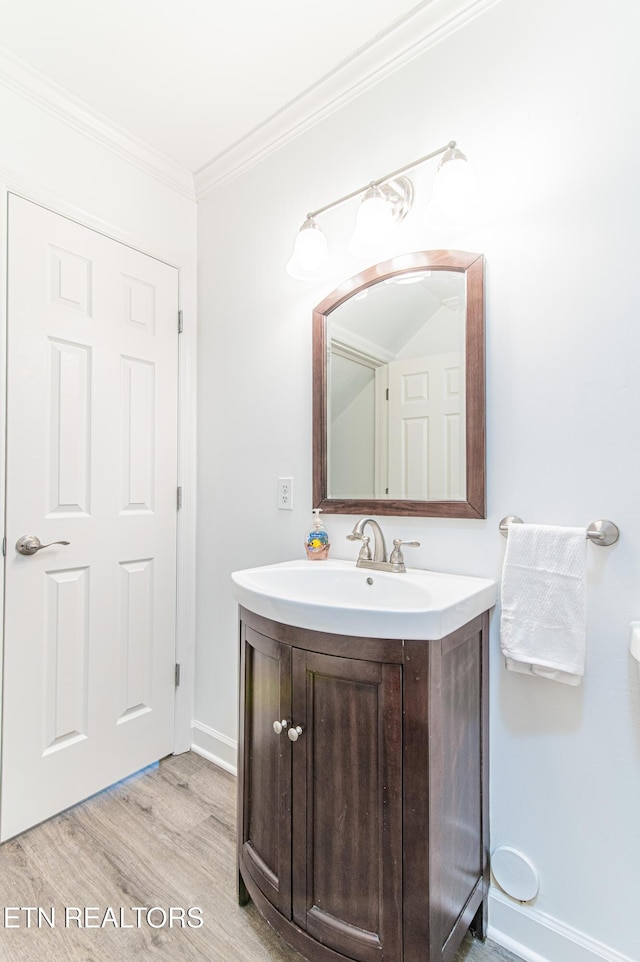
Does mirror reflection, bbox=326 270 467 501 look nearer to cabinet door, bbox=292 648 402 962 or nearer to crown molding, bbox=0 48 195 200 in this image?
cabinet door, bbox=292 648 402 962

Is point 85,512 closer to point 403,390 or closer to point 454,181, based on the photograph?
point 403,390

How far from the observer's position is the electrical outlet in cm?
171

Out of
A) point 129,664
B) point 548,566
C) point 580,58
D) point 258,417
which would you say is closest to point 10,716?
point 129,664

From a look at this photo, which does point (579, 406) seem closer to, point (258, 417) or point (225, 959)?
point (258, 417)

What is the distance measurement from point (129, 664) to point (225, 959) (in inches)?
39.5

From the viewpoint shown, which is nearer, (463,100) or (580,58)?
(580,58)

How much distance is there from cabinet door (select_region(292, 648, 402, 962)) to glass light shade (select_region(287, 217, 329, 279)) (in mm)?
1188

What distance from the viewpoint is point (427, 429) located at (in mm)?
1359

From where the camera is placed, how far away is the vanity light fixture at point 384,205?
1.17 meters

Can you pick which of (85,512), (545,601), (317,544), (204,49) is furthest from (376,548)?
(204,49)

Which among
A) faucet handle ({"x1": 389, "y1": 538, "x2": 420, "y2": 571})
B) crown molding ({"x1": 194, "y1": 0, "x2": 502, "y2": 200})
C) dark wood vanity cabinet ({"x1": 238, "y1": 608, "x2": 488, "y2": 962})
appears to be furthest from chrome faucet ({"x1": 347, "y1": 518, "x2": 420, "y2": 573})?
crown molding ({"x1": 194, "y1": 0, "x2": 502, "y2": 200})

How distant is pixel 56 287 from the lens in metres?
1.62

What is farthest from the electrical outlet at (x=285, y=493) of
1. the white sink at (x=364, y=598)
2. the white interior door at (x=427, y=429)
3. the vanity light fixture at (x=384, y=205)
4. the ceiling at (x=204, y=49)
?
the ceiling at (x=204, y=49)

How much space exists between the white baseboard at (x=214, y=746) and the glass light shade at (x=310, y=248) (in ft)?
6.05
